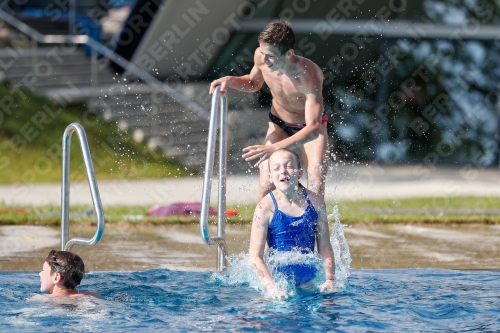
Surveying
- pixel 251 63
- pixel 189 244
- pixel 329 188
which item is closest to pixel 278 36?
pixel 189 244

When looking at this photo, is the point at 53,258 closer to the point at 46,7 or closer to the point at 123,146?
the point at 123,146

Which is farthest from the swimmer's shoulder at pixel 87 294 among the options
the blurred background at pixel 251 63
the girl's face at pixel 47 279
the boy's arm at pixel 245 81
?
the blurred background at pixel 251 63

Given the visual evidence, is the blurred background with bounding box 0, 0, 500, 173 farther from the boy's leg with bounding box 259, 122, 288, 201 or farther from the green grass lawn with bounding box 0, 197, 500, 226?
the boy's leg with bounding box 259, 122, 288, 201

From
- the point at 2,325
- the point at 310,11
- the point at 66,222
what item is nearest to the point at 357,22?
the point at 310,11

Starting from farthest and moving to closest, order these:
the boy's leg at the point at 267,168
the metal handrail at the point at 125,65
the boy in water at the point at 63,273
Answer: the metal handrail at the point at 125,65, the boy's leg at the point at 267,168, the boy in water at the point at 63,273

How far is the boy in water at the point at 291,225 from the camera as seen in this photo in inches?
199

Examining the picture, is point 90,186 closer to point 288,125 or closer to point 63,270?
point 63,270

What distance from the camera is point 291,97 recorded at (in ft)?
19.0

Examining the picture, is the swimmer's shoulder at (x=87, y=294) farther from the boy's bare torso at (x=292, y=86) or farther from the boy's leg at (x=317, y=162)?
the boy's bare torso at (x=292, y=86)

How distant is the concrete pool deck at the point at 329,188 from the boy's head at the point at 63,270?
6.31 meters

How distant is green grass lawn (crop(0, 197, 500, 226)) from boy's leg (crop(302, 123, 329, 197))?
3474mm

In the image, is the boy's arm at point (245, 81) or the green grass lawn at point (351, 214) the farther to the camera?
the green grass lawn at point (351, 214)

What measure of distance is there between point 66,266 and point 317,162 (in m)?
1.86

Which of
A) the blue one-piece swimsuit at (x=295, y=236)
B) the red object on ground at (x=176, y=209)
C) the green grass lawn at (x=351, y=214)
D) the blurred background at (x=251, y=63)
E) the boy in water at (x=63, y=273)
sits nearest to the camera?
the boy in water at (x=63, y=273)
